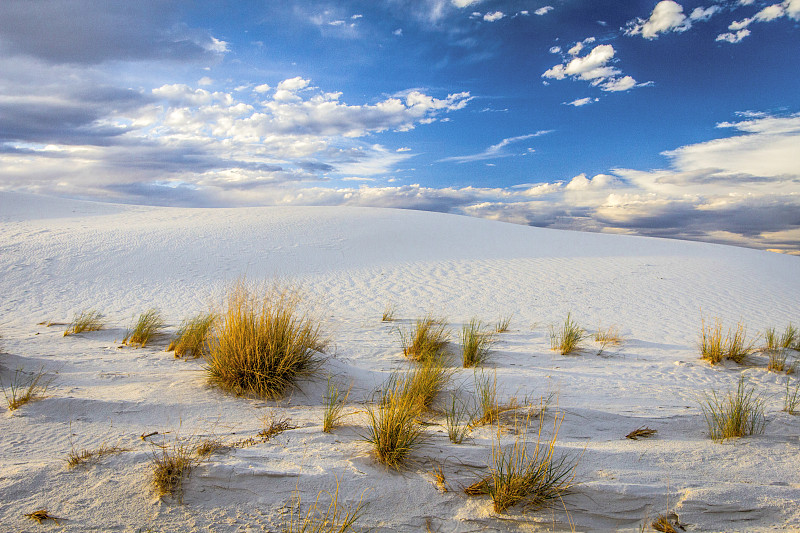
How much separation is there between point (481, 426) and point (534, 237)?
19.2 m

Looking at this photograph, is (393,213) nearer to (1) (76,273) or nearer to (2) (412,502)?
(1) (76,273)

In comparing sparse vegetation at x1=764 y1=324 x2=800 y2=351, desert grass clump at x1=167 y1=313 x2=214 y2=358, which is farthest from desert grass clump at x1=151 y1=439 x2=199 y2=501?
sparse vegetation at x1=764 y1=324 x2=800 y2=351

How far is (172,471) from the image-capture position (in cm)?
232

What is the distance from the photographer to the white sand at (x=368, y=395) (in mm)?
2283

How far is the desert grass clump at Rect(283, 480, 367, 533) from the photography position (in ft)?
6.86

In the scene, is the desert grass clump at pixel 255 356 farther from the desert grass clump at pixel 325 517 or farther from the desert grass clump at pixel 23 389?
the desert grass clump at pixel 325 517

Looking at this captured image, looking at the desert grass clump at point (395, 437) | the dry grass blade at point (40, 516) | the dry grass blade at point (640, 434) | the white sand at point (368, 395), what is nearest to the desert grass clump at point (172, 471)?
the white sand at point (368, 395)

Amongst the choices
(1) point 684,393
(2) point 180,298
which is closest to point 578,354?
(1) point 684,393

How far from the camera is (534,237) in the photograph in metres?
21.4

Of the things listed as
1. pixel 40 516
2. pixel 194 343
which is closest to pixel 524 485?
pixel 40 516

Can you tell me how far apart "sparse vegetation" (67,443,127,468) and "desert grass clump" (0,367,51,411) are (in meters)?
1.06

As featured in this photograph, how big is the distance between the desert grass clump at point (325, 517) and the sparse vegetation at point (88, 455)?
3.74 ft

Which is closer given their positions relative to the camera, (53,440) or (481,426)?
(53,440)

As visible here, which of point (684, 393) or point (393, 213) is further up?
point (393, 213)
